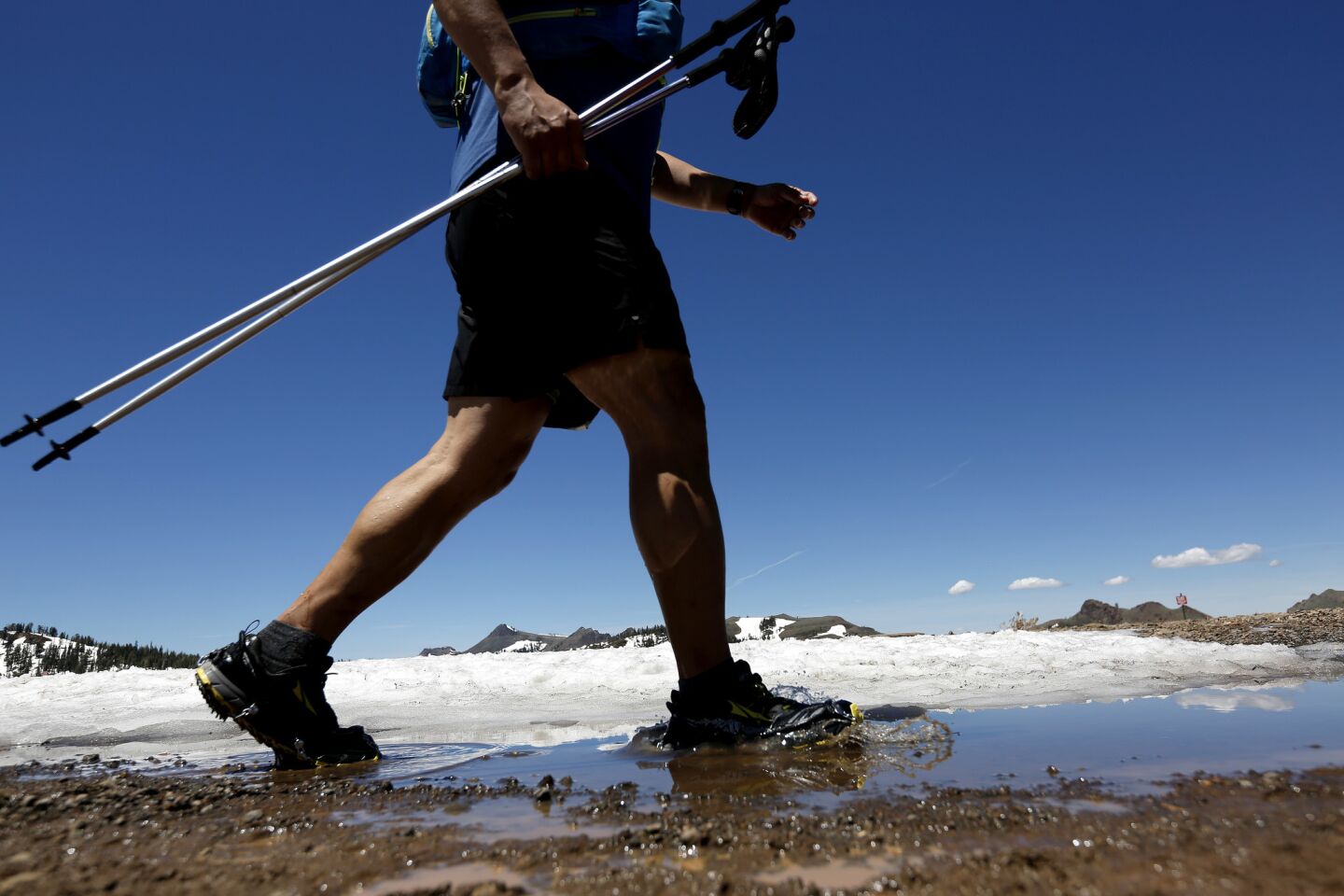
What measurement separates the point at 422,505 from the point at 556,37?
146 centimetres

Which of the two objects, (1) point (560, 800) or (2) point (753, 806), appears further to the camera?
(1) point (560, 800)

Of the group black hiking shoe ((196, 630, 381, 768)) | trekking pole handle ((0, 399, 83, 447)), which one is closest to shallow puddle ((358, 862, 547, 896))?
black hiking shoe ((196, 630, 381, 768))

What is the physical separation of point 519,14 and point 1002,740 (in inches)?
95.9

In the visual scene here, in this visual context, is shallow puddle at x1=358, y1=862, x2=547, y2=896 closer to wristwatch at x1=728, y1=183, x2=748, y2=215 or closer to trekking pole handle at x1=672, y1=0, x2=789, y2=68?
trekking pole handle at x1=672, y1=0, x2=789, y2=68

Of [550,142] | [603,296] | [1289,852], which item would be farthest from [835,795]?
[550,142]

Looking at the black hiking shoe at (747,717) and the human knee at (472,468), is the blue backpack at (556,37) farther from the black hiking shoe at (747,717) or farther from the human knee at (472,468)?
the black hiking shoe at (747,717)

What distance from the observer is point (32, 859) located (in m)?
1.07

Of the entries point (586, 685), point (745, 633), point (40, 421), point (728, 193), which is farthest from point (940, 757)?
point (745, 633)

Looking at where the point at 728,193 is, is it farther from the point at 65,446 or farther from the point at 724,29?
the point at 65,446

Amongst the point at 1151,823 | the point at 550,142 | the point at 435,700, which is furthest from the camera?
the point at 435,700

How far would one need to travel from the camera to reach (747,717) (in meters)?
2.02

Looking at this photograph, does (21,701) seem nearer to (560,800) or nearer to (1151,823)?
(560,800)

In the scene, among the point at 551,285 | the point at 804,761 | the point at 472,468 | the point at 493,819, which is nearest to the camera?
the point at 493,819

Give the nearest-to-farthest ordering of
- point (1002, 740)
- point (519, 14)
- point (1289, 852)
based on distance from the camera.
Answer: point (1289, 852), point (1002, 740), point (519, 14)
